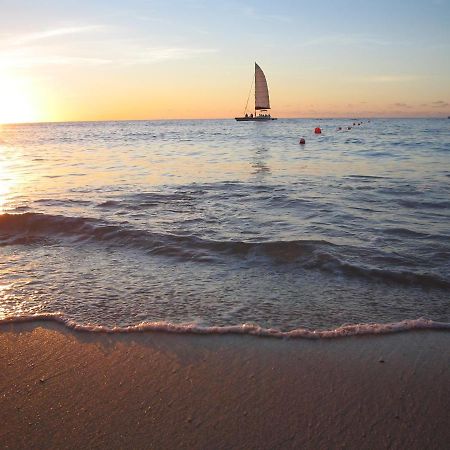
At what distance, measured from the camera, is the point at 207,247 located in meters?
6.83

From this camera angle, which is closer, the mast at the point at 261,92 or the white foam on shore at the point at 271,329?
the white foam on shore at the point at 271,329

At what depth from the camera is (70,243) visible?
7293mm

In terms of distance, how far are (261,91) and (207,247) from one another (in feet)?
286

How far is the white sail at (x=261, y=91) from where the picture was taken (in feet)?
285

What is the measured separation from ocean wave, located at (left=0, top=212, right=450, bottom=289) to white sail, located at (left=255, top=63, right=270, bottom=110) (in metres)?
83.3

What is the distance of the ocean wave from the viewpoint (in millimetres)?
5577

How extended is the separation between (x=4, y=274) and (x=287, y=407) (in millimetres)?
4286

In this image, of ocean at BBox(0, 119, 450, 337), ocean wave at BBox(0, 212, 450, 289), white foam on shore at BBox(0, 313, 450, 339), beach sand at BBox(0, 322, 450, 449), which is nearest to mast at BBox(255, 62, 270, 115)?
ocean at BBox(0, 119, 450, 337)

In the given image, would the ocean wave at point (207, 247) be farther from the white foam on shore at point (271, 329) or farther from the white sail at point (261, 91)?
the white sail at point (261, 91)

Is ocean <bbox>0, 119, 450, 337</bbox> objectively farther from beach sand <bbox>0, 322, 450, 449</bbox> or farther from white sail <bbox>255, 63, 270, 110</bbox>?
white sail <bbox>255, 63, 270, 110</bbox>

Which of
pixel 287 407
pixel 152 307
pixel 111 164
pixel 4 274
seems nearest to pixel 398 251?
pixel 152 307

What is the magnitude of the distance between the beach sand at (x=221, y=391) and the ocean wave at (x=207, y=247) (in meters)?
1.72

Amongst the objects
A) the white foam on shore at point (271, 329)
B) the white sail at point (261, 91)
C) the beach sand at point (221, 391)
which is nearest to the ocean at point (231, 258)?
the white foam on shore at point (271, 329)

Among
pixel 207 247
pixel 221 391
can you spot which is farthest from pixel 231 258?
pixel 221 391
